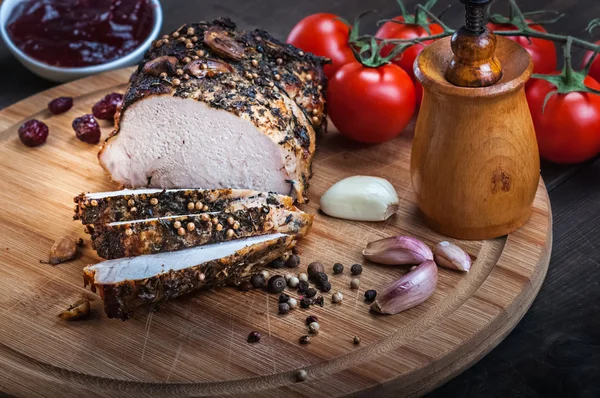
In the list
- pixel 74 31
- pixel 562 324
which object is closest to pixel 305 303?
pixel 562 324

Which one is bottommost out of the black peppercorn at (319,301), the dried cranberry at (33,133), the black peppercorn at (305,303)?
the dried cranberry at (33,133)

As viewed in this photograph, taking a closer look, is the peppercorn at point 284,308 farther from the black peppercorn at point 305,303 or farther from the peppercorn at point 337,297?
the peppercorn at point 337,297

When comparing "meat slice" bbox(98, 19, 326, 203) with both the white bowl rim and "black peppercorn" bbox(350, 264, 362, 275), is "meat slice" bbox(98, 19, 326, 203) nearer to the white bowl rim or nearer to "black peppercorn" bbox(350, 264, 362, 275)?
"black peppercorn" bbox(350, 264, 362, 275)

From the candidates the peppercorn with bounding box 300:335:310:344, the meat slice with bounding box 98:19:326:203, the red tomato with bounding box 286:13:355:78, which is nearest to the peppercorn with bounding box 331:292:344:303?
Answer: the peppercorn with bounding box 300:335:310:344

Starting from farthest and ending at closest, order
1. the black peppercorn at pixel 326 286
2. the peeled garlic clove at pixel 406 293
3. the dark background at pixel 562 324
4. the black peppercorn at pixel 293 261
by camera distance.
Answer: the black peppercorn at pixel 293 261 < the black peppercorn at pixel 326 286 < the peeled garlic clove at pixel 406 293 < the dark background at pixel 562 324

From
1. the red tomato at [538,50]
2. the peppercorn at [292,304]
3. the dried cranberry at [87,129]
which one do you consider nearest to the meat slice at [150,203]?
the peppercorn at [292,304]

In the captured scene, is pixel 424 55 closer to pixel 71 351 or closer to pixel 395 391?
pixel 395 391

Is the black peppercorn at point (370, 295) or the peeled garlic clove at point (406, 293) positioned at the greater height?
the peeled garlic clove at point (406, 293)
